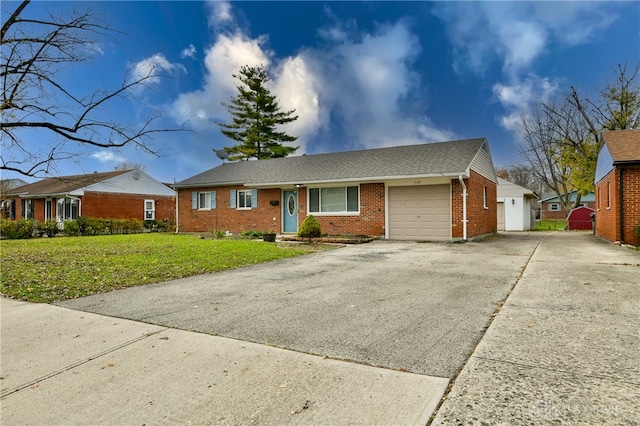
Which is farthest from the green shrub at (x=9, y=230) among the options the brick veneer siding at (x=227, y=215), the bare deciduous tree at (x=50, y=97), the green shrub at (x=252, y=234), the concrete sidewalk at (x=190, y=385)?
the concrete sidewalk at (x=190, y=385)

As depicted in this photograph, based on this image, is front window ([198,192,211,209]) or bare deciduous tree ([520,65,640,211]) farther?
bare deciduous tree ([520,65,640,211])

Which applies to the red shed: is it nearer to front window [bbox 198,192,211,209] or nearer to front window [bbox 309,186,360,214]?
front window [bbox 309,186,360,214]

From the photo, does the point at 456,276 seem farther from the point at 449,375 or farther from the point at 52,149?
the point at 52,149

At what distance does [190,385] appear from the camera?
2.61 metres

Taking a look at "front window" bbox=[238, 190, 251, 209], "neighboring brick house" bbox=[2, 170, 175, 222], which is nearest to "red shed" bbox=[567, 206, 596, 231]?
"front window" bbox=[238, 190, 251, 209]

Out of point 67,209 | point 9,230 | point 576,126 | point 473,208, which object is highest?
point 576,126

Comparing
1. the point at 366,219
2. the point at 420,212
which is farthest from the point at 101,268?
the point at 420,212

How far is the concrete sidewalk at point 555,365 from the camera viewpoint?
2.14 metres

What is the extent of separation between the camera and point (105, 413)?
7.48 ft

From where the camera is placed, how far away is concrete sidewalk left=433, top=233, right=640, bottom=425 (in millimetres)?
2139

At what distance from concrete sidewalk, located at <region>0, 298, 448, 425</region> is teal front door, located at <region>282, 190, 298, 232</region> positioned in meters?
14.3

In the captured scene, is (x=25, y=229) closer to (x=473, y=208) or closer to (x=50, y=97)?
(x=50, y=97)

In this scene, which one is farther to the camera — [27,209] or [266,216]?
[27,209]

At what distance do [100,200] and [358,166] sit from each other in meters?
20.5
